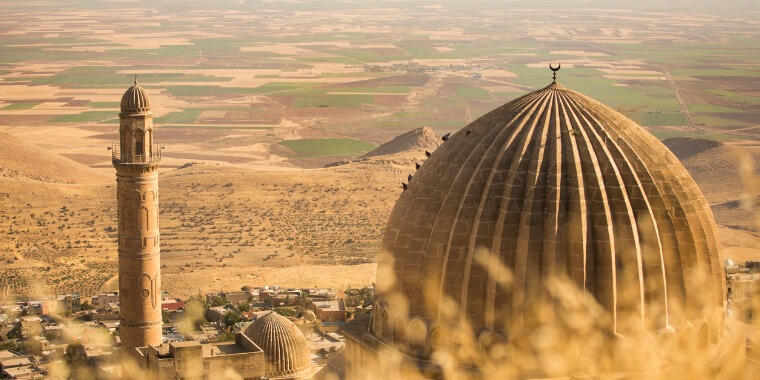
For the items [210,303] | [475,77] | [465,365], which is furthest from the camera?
[475,77]

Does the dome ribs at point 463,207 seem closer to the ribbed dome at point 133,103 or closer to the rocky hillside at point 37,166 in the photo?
the ribbed dome at point 133,103

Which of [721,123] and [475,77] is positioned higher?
[475,77]

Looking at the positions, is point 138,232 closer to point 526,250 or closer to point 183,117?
point 526,250

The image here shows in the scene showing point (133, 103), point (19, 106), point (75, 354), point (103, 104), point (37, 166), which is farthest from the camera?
point (103, 104)

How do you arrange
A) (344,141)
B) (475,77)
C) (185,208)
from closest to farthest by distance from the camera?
(185,208) < (344,141) < (475,77)

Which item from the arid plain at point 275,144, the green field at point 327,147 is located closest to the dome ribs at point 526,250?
the arid plain at point 275,144

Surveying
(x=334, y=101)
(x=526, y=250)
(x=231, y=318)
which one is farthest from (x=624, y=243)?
(x=334, y=101)

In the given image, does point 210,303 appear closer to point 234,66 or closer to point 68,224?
point 68,224

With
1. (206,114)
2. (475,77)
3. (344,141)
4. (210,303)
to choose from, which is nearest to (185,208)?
(210,303)
